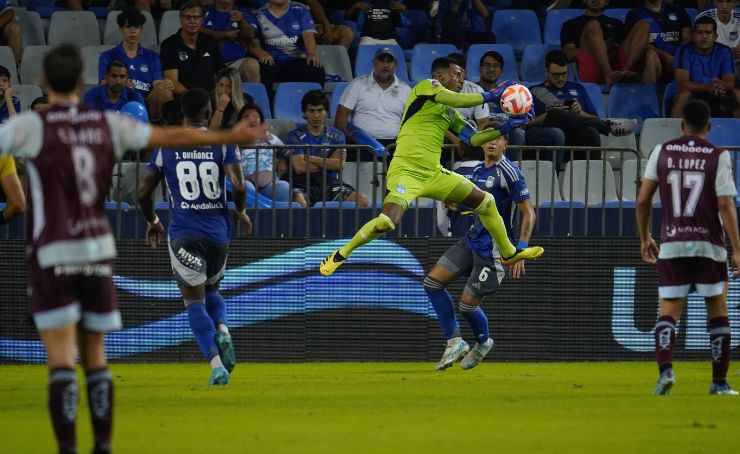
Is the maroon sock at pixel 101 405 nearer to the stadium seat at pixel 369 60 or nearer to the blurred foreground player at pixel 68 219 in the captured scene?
the blurred foreground player at pixel 68 219

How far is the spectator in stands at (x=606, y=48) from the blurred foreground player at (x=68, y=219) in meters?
12.2

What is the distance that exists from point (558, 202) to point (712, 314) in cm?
461

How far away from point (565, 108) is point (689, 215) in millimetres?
6932

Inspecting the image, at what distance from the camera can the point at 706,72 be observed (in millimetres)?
17953

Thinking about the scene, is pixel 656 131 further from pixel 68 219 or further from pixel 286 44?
pixel 68 219

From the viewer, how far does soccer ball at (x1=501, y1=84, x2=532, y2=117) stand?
42.4ft

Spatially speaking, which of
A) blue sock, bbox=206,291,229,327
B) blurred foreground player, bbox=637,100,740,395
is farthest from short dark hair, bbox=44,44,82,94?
blurred foreground player, bbox=637,100,740,395

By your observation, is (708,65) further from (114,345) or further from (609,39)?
(114,345)

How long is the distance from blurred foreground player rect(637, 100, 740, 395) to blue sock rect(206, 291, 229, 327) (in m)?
3.47

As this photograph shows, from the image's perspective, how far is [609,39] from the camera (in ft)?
61.5

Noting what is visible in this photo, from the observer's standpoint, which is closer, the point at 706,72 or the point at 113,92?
the point at 113,92

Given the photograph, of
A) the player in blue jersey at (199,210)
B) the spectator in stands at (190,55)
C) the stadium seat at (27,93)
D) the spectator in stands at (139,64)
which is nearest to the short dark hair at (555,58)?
the spectator in stands at (190,55)

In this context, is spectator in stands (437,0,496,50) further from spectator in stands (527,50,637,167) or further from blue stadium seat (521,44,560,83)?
spectator in stands (527,50,637,167)

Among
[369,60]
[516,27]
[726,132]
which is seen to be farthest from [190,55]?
[726,132]
